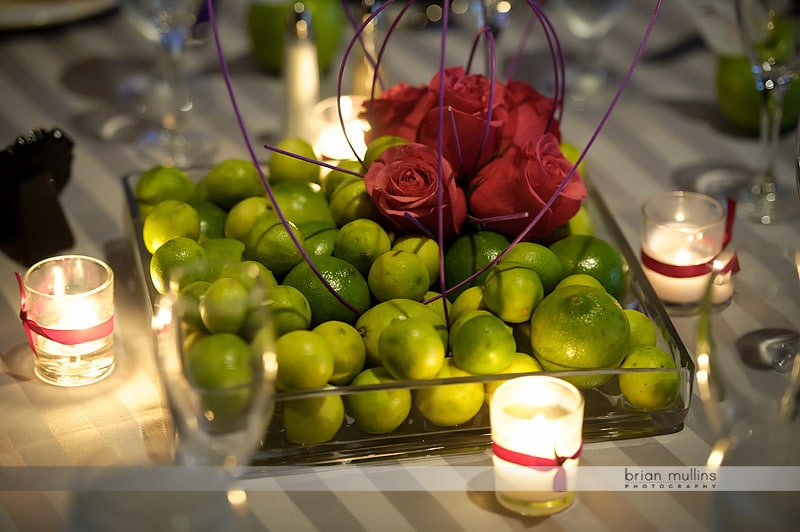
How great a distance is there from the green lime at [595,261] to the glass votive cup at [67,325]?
0.37 meters

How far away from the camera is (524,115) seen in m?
0.91

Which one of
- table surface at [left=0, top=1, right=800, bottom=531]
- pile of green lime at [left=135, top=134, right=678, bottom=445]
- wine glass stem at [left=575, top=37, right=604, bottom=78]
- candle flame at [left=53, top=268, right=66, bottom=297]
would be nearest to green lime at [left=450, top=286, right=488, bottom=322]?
pile of green lime at [left=135, top=134, right=678, bottom=445]

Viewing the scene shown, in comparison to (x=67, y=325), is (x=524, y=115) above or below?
above

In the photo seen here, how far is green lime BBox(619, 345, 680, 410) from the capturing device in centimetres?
74

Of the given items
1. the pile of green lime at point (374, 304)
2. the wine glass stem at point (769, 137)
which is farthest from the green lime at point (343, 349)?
the wine glass stem at point (769, 137)

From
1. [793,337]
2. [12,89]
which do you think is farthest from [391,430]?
[12,89]

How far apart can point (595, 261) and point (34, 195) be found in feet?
1.73

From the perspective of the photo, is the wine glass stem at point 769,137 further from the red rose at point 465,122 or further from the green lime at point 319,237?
the green lime at point 319,237

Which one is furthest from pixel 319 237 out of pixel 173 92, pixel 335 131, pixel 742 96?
pixel 742 96

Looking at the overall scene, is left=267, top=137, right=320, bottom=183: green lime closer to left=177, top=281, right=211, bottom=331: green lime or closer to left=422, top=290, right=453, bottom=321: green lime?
left=422, top=290, right=453, bottom=321: green lime

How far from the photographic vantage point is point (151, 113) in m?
1.33

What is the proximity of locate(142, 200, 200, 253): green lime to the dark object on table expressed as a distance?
16 cm

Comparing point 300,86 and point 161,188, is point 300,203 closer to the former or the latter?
point 161,188

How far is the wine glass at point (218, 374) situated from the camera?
61 centimetres
